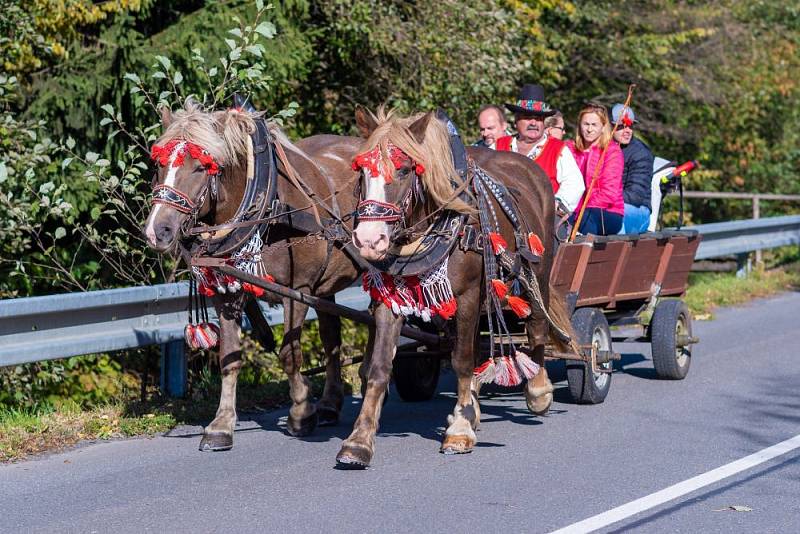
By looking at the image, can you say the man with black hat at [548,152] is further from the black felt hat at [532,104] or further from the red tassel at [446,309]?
the red tassel at [446,309]

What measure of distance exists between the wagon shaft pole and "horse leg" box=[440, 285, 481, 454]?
1.91ft

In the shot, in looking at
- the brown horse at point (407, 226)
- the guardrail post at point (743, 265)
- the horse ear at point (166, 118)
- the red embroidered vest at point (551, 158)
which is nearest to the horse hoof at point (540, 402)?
the brown horse at point (407, 226)

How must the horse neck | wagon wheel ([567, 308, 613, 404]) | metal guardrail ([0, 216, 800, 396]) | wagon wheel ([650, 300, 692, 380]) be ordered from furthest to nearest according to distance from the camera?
1. wagon wheel ([650, 300, 692, 380])
2. wagon wheel ([567, 308, 613, 404])
3. metal guardrail ([0, 216, 800, 396])
4. the horse neck

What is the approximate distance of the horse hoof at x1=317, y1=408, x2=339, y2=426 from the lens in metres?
8.16

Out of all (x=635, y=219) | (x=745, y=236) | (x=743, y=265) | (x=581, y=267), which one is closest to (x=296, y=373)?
(x=581, y=267)

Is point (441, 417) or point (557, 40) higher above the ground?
point (557, 40)

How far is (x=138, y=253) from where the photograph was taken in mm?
9938

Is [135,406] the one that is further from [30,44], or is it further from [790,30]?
[790,30]

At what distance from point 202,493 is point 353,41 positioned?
865 centimetres

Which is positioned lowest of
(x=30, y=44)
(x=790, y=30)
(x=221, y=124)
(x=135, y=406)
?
(x=135, y=406)

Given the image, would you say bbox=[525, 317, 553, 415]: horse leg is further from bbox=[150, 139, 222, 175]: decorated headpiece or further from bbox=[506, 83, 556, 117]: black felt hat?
bbox=[150, 139, 222, 175]: decorated headpiece

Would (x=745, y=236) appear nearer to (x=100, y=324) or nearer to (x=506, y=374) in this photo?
(x=506, y=374)

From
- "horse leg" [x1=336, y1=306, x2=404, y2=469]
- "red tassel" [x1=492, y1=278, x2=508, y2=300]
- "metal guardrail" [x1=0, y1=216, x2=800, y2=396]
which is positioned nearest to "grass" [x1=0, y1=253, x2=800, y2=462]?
"metal guardrail" [x1=0, y1=216, x2=800, y2=396]

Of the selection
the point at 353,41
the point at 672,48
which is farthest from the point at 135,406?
the point at 672,48
